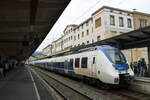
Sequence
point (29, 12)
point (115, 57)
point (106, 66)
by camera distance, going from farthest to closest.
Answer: point (115, 57) → point (106, 66) → point (29, 12)

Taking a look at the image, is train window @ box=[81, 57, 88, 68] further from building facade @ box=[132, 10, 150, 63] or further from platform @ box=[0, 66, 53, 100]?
building facade @ box=[132, 10, 150, 63]

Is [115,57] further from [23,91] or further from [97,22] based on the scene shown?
[97,22]

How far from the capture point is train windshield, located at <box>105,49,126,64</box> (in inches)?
491

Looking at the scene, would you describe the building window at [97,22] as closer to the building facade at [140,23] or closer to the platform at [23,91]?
the building facade at [140,23]

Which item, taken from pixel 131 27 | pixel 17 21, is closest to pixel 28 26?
pixel 17 21

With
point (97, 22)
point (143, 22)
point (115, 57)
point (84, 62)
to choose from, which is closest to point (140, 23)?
point (143, 22)

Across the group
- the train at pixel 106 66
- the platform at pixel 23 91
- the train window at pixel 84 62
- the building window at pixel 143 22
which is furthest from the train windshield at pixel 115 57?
the building window at pixel 143 22

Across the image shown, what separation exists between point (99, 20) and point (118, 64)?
29.0 meters

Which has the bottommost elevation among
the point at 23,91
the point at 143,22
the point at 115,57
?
the point at 23,91

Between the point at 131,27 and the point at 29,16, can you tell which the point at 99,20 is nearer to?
the point at 131,27

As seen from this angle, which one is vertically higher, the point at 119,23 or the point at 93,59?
the point at 119,23

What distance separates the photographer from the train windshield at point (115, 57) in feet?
40.9

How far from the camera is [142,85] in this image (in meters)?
11.3

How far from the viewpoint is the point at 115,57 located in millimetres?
12742
